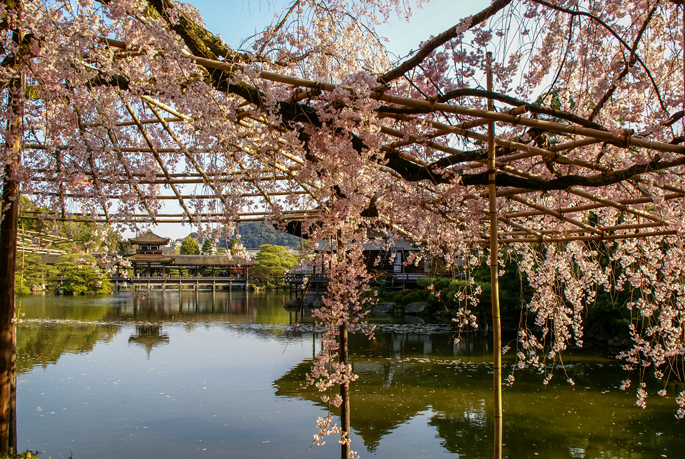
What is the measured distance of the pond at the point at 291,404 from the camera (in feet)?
18.1

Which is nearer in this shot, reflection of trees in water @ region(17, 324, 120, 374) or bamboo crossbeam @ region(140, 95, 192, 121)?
bamboo crossbeam @ region(140, 95, 192, 121)

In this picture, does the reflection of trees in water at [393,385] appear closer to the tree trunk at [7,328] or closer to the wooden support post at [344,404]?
the wooden support post at [344,404]

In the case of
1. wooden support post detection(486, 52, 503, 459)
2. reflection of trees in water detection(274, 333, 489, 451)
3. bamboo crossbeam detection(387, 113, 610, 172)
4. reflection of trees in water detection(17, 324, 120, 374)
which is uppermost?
bamboo crossbeam detection(387, 113, 610, 172)

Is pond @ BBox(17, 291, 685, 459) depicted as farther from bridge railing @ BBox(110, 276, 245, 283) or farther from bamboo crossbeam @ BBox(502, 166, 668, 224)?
bridge railing @ BBox(110, 276, 245, 283)

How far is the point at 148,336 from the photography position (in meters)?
13.1

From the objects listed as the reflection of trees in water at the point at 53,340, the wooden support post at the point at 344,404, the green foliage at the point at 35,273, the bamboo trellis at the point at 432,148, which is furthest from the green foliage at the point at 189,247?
the wooden support post at the point at 344,404

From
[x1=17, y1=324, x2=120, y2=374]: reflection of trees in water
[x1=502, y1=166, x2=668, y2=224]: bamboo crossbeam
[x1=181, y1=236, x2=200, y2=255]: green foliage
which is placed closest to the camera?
[x1=502, y1=166, x2=668, y2=224]: bamboo crossbeam

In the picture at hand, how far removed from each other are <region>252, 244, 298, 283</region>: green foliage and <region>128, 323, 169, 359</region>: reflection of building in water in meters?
21.2

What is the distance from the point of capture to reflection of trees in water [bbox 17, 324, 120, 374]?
31.2 feet

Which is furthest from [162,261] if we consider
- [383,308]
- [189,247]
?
[383,308]

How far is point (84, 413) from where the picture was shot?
6406 mm

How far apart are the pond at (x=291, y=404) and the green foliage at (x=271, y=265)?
79.5 feet

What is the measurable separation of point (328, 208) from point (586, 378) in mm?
8671

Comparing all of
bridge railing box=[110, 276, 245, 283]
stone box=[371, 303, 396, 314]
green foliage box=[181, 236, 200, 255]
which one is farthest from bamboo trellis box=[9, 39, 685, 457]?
green foliage box=[181, 236, 200, 255]
